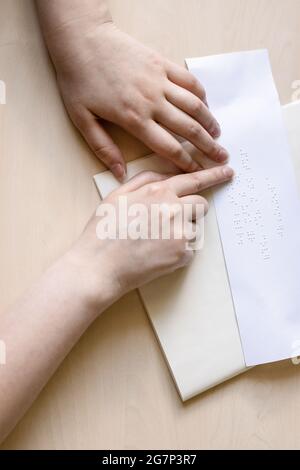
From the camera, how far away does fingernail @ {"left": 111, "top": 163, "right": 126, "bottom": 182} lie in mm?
638

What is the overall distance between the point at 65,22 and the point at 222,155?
0.89 feet

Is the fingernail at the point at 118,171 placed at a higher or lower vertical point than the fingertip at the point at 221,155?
higher

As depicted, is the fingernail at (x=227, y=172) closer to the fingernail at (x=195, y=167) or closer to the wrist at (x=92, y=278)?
the fingernail at (x=195, y=167)

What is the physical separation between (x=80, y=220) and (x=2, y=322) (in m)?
0.16

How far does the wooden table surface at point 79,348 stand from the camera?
23.8 inches

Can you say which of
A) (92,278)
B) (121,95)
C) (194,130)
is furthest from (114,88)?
(92,278)

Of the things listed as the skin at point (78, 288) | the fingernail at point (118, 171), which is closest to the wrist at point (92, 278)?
the skin at point (78, 288)

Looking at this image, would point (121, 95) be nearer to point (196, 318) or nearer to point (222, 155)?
point (222, 155)

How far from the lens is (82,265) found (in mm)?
596

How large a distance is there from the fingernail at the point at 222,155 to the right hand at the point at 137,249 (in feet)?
0.09

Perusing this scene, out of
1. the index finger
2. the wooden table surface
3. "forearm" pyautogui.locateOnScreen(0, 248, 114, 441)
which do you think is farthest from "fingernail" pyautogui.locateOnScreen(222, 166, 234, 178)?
"forearm" pyautogui.locateOnScreen(0, 248, 114, 441)

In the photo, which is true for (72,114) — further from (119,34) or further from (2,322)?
(2,322)

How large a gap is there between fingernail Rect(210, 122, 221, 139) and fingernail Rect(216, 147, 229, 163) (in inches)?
0.9
